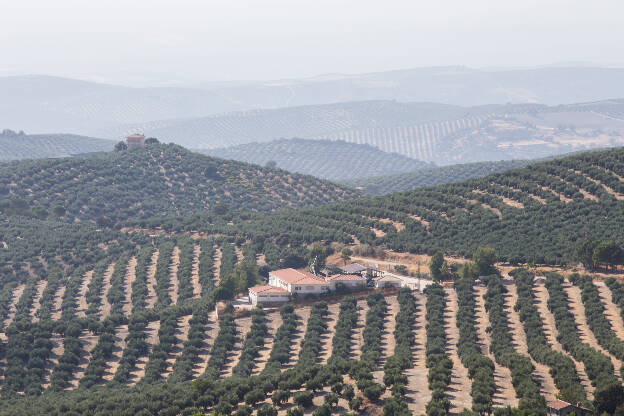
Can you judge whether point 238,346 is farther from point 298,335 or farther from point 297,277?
point 297,277

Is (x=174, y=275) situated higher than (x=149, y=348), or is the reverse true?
(x=149, y=348)

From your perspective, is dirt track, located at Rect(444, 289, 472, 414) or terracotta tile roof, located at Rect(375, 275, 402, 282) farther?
terracotta tile roof, located at Rect(375, 275, 402, 282)

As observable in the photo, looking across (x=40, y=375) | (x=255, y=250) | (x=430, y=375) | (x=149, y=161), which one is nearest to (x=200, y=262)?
(x=255, y=250)

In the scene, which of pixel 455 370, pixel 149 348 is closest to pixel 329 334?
pixel 149 348

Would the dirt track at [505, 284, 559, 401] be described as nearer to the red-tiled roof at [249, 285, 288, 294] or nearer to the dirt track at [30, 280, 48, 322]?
the red-tiled roof at [249, 285, 288, 294]

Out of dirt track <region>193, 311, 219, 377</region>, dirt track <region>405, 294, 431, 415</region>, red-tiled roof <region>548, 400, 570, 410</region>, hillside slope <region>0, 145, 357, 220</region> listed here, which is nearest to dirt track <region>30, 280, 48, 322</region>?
dirt track <region>193, 311, 219, 377</region>

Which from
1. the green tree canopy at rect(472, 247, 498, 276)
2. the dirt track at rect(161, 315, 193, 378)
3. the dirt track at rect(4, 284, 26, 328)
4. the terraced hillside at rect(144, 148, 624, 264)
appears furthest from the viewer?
the terraced hillside at rect(144, 148, 624, 264)
